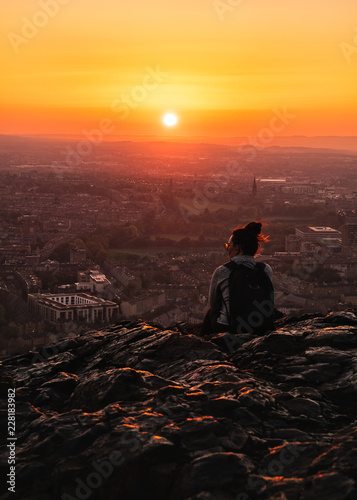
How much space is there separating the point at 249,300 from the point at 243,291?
0.08m

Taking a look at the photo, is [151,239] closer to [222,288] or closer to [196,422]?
[222,288]

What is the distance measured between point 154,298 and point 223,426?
24.4m

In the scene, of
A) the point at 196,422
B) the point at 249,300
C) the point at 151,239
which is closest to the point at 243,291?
the point at 249,300

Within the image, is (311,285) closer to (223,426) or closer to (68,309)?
(68,309)

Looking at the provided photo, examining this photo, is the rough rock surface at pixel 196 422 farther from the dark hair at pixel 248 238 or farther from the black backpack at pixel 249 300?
the dark hair at pixel 248 238

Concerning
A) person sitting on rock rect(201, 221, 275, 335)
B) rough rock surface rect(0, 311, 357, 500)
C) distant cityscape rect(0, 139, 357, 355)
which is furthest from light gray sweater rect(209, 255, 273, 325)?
distant cityscape rect(0, 139, 357, 355)

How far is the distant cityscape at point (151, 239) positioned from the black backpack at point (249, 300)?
14.8 metres

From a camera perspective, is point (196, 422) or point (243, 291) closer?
point (196, 422)

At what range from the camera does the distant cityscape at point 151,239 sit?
1005 inches

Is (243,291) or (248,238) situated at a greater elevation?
(248,238)

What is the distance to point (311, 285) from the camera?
3098cm

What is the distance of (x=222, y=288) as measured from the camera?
5152mm

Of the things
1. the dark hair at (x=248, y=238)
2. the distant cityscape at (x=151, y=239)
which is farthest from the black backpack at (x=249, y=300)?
the distant cityscape at (x=151, y=239)

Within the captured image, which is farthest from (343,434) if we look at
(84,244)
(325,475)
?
(84,244)
